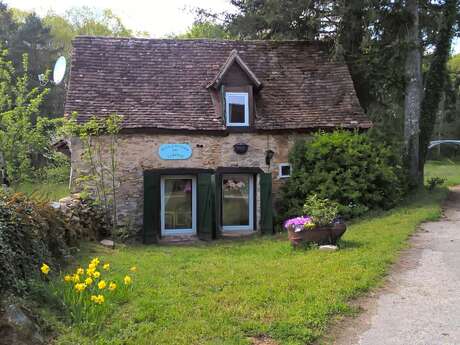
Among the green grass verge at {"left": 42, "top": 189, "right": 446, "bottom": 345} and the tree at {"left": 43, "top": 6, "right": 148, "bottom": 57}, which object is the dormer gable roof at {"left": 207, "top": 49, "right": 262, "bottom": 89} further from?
the tree at {"left": 43, "top": 6, "right": 148, "bottom": 57}

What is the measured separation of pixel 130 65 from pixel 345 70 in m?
7.85

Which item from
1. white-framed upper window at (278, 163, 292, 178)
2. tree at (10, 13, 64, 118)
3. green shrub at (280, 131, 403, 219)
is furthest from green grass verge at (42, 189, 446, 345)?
tree at (10, 13, 64, 118)

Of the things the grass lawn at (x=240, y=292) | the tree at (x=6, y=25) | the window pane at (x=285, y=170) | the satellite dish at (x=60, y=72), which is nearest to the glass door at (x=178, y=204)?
the window pane at (x=285, y=170)

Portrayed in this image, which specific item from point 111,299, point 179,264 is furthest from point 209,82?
point 111,299

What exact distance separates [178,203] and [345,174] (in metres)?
5.54

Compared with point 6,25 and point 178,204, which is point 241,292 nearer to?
point 178,204

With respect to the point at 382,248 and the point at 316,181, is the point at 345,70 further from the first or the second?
the point at 382,248

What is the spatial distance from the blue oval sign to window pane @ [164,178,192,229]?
2.93ft

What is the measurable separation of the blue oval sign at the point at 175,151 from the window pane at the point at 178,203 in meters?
0.89

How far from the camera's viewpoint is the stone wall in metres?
15.9

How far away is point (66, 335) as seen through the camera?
5.20 m

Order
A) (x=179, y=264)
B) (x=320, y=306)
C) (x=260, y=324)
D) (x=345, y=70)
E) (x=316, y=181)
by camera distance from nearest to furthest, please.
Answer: (x=260, y=324) → (x=320, y=306) → (x=179, y=264) → (x=316, y=181) → (x=345, y=70)

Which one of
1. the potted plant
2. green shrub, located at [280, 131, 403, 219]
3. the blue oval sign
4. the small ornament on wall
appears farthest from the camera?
the small ornament on wall

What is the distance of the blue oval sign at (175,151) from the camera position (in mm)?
16109
